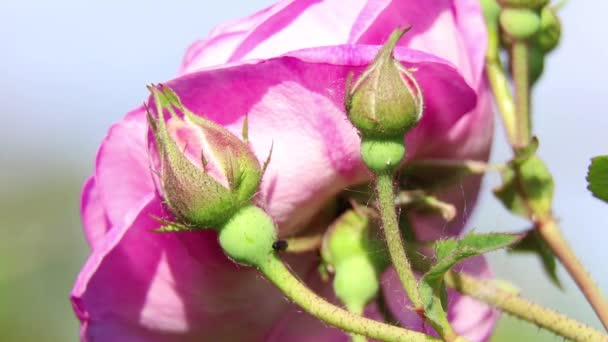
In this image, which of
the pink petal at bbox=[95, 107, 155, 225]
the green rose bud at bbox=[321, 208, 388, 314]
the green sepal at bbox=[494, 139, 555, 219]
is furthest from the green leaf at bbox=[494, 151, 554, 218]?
the pink petal at bbox=[95, 107, 155, 225]

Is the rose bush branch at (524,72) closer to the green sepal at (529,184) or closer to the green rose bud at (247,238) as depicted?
the green sepal at (529,184)

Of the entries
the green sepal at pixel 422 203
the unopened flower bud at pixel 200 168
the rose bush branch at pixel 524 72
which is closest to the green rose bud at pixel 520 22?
the rose bush branch at pixel 524 72

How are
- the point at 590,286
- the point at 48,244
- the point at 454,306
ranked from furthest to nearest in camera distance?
the point at 48,244 < the point at 454,306 < the point at 590,286

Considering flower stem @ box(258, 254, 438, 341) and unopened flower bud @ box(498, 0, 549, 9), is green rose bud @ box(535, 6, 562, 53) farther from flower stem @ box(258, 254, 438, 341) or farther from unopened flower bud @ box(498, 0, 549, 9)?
flower stem @ box(258, 254, 438, 341)

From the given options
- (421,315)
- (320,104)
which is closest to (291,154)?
(320,104)

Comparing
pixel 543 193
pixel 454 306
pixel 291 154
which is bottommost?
pixel 454 306

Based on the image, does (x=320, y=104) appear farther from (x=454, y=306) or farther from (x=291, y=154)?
(x=454, y=306)
